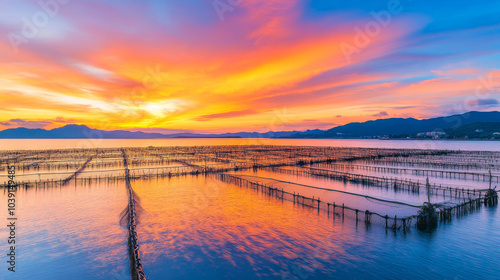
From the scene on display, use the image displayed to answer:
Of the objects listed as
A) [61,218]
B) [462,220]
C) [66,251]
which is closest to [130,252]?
[66,251]

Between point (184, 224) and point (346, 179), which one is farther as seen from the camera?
point (346, 179)

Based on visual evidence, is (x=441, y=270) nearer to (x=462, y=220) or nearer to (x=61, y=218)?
(x=462, y=220)

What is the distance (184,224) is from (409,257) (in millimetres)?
18082

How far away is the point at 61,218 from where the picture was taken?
78.8 feet

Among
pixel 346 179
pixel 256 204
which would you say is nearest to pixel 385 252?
pixel 256 204

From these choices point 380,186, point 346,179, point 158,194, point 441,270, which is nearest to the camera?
point 441,270

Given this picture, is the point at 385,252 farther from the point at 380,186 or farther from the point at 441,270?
the point at 380,186

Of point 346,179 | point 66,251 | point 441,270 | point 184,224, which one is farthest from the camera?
point 346,179

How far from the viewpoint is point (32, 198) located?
31.2 metres

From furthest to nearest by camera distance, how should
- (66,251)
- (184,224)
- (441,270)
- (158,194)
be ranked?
(158,194) → (184,224) → (66,251) → (441,270)

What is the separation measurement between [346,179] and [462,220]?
66.1 feet

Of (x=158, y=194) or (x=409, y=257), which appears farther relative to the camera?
(x=158, y=194)

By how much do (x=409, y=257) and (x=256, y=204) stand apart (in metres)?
16.1

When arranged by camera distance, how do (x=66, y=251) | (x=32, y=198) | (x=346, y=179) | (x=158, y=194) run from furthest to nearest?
(x=346, y=179) < (x=158, y=194) < (x=32, y=198) < (x=66, y=251)
